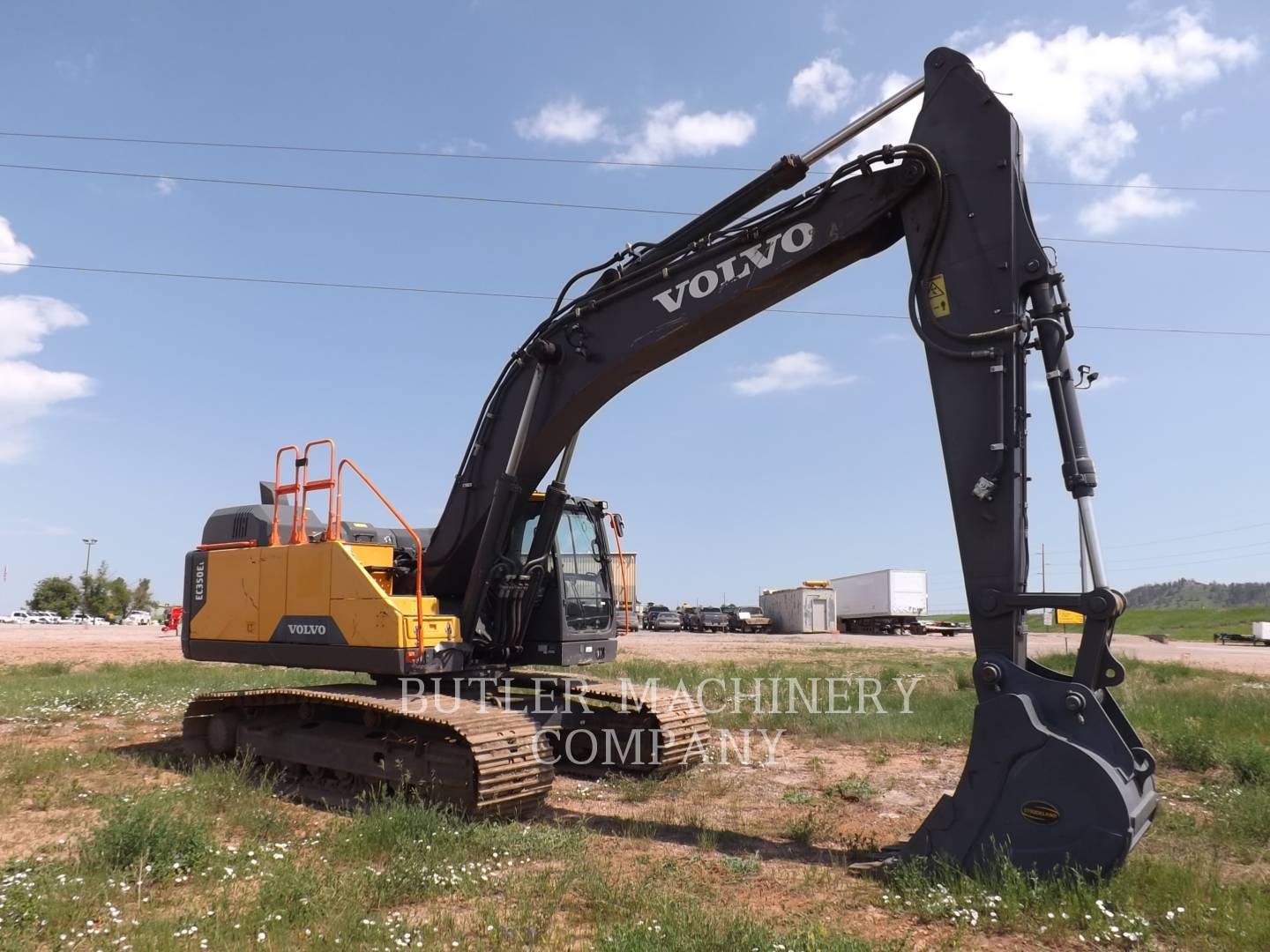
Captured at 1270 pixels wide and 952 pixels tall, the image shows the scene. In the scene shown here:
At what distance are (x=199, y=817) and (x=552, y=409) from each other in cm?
445

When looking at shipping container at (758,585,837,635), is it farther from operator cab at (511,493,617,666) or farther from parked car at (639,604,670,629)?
operator cab at (511,493,617,666)

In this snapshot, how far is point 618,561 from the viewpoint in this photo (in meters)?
10.0

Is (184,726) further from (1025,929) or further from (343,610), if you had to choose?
(1025,929)

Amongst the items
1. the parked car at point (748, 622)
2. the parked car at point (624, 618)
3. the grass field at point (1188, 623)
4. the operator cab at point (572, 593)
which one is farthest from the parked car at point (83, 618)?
the operator cab at point (572, 593)

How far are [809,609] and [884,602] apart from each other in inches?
165

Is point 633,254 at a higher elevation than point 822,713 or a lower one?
higher

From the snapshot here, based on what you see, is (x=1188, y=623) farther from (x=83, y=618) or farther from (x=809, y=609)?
(x=83, y=618)

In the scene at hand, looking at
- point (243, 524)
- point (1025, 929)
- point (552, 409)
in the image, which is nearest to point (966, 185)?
point (552, 409)

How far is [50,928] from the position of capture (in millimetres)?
4984

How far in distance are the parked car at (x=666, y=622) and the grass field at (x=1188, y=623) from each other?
21502 mm

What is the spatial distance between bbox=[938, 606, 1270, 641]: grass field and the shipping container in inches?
502

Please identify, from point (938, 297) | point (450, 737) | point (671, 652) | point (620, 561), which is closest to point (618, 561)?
point (620, 561)

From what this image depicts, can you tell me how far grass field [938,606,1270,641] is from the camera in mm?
55719
